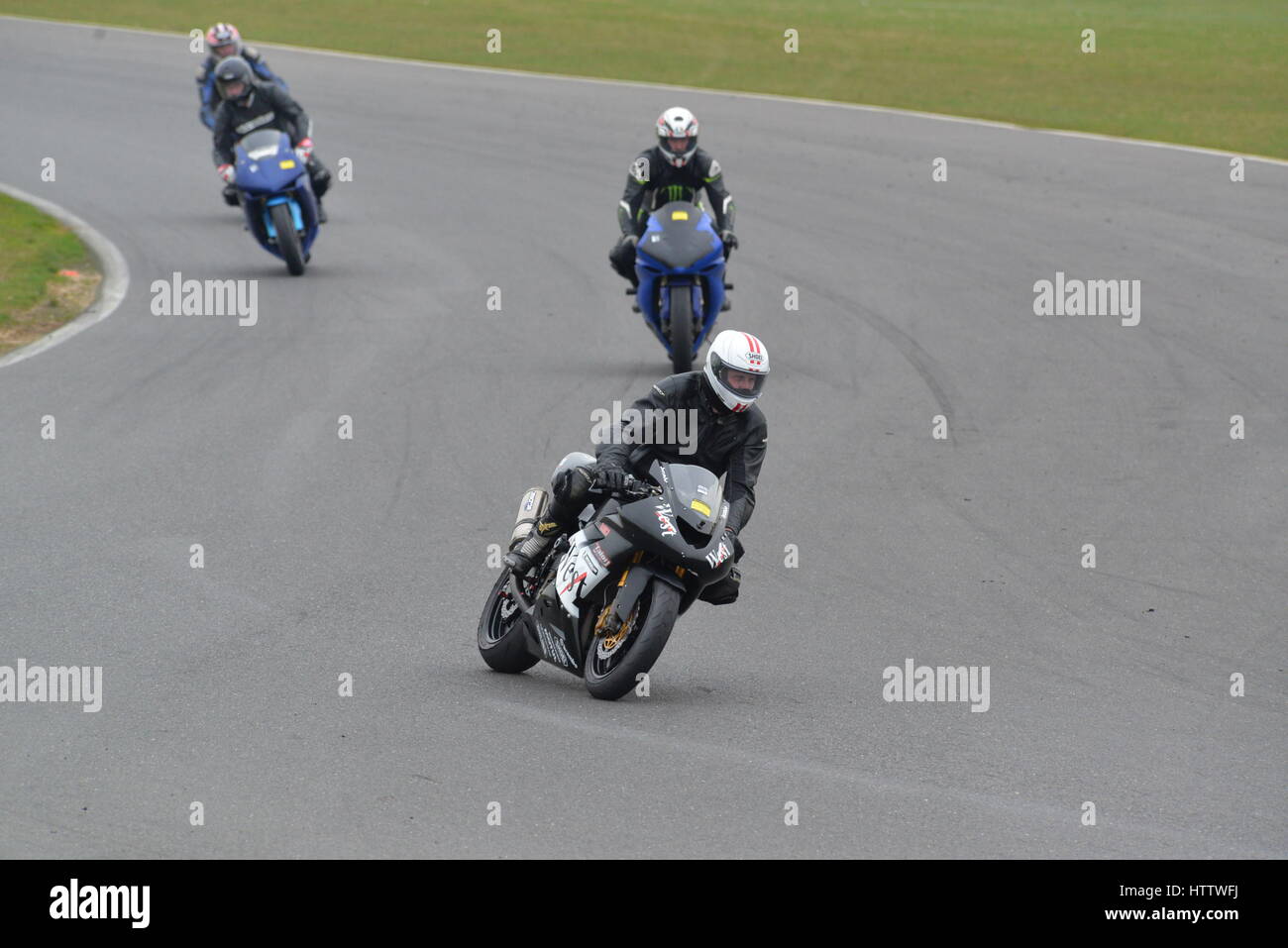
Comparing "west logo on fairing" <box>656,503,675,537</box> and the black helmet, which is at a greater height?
the black helmet

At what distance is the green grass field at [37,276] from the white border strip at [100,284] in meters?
0.11

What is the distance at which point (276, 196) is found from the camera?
18312 millimetres

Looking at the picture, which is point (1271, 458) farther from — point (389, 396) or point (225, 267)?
point (225, 267)

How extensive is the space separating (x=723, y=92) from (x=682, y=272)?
16.1 meters

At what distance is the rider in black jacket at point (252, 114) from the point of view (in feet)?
60.6

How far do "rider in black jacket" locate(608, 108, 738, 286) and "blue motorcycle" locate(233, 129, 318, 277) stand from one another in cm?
464

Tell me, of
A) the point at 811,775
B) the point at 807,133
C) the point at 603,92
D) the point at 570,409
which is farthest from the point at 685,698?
the point at 603,92

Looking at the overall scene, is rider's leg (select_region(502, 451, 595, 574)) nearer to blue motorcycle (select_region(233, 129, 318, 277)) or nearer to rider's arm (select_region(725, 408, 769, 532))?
rider's arm (select_region(725, 408, 769, 532))

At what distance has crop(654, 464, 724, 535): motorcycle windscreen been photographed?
7785mm

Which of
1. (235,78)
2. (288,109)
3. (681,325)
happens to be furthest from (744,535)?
(235,78)

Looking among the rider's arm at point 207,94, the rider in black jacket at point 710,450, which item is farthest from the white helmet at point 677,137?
the rider's arm at point 207,94

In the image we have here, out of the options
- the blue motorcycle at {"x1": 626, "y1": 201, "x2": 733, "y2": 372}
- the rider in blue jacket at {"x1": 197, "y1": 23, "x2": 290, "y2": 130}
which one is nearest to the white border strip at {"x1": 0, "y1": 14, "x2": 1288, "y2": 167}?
the rider in blue jacket at {"x1": 197, "y1": 23, "x2": 290, "y2": 130}

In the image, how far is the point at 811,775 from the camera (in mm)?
7082

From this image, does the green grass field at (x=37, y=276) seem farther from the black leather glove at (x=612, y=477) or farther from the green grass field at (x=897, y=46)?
the green grass field at (x=897, y=46)
